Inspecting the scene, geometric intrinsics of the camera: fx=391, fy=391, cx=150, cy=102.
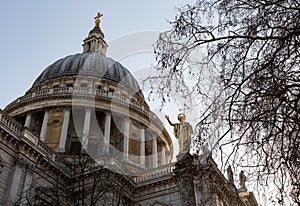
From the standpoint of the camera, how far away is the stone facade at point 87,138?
2183 centimetres

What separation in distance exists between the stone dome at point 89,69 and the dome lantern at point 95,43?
229 inches

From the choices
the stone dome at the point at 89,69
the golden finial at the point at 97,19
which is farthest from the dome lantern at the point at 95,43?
the stone dome at the point at 89,69

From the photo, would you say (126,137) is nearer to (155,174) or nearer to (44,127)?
(44,127)

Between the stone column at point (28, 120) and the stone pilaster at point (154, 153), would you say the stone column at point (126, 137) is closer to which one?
the stone pilaster at point (154, 153)

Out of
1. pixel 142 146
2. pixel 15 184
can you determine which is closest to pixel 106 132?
pixel 142 146

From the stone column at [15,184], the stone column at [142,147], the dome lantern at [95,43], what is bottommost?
the stone column at [15,184]

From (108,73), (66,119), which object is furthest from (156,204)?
(108,73)

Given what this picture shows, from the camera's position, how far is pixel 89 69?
46.2 metres

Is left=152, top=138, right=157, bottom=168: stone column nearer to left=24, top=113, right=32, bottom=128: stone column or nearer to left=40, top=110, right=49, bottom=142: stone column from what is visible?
left=40, top=110, right=49, bottom=142: stone column

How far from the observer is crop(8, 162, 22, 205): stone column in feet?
67.2

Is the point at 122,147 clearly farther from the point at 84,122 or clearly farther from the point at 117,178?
the point at 117,178

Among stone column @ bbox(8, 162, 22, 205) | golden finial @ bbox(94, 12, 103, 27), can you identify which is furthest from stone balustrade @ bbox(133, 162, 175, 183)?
golden finial @ bbox(94, 12, 103, 27)

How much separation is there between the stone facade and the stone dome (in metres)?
0.12

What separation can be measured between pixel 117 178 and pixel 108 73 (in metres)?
24.2
